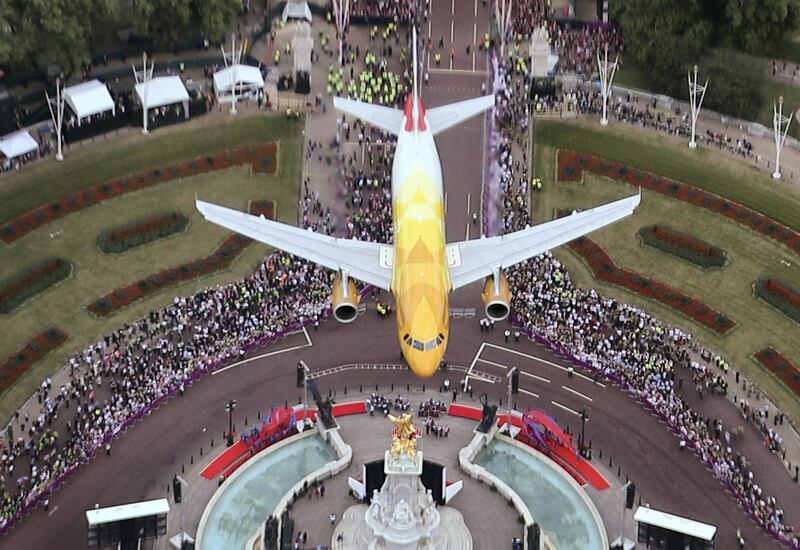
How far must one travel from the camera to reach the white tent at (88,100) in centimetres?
15738

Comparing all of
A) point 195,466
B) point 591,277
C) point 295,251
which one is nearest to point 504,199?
point 591,277

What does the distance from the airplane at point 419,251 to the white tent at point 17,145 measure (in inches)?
1220

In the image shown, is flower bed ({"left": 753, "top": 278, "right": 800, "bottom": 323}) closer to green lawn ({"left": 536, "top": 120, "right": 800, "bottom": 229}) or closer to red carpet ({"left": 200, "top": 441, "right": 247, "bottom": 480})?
green lawn ({"left": 536, "top": 120, "right": 800, "bottom": 229})

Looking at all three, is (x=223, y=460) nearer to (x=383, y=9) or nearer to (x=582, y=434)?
(x=582, y=434)

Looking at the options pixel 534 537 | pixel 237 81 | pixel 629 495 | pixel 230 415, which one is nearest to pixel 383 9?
pixel 237 81

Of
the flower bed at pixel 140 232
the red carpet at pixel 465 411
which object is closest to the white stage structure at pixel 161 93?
A: the flower bed at pixel 140 232

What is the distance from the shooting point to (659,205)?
5989 inches

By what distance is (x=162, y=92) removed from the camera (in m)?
160

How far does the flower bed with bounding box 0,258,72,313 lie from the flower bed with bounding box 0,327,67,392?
482cm

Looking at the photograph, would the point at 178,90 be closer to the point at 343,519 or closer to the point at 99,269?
the point at 99,269

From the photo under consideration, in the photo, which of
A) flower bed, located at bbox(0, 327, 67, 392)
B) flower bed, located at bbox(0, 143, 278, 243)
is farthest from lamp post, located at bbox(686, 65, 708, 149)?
flower bed, located at bbox(0, 327, 67, 392)

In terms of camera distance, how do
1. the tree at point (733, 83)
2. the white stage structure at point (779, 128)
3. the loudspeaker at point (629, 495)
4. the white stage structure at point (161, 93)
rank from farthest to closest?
the tree at point (733, 83)
the white stage structure at point (161, 93)
the white stage structure at point (779, 128)
the loudspeaker at point (629, 495)

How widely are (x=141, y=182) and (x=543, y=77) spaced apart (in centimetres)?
4014

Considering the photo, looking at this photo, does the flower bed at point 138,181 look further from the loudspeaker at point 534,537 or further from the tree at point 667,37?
the loudspeaker at point 534,537
